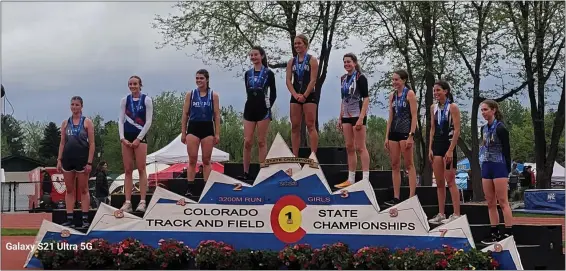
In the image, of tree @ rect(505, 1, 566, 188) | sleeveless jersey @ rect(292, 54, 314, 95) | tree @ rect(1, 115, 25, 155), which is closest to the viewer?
sleeveless jersey @ rect(292, 54, 314, 95)

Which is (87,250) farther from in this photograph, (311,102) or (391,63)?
(391,63)

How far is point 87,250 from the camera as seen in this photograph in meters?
8.57

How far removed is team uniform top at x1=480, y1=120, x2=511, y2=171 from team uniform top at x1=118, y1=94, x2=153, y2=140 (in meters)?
4.36

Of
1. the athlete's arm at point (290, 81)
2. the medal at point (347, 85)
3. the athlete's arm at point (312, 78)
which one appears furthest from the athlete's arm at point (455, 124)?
the athlete's arm at point (290, 81)

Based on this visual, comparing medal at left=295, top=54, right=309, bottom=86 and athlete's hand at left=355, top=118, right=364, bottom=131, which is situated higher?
medal at left=295, top=54, right=309, bottom=86

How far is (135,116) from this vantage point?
354 inches

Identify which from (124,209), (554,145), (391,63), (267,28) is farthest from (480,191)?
(124,209)

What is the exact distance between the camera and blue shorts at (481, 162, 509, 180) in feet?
26.5

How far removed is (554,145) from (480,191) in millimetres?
2786

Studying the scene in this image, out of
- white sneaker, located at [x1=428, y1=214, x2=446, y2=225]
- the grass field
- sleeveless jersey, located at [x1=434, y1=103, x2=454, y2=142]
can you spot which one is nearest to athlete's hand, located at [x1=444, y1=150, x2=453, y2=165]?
sleeveless jersey, located at [x1=434, y1=103, x2=454, y2=142]

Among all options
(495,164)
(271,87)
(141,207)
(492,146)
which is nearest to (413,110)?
(492,146)

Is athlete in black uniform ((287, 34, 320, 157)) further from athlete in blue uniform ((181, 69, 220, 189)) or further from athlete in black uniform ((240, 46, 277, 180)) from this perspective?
athlete in blue uniform ((181, 69, 220, 189))

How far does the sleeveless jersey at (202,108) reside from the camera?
9.09 m

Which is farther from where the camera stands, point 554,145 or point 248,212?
point 554,145
